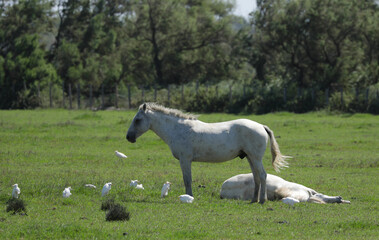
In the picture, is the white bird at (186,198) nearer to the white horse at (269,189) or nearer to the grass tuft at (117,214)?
the white horse at (269,189)

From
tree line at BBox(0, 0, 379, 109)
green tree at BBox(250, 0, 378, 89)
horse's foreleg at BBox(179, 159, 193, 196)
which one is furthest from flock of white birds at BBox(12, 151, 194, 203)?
green tree at BBox(250, 0, 378, 89)

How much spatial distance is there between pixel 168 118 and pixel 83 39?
55.4 m

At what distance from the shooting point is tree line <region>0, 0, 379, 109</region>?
52875 millimetres

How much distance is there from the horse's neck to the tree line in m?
36.9

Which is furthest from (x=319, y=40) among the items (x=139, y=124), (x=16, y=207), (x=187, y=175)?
(x=16, y=207)

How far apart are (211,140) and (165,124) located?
3.98 feet

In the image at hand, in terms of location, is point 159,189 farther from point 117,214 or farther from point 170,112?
point 117,214

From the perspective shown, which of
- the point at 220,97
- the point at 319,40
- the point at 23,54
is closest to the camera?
the point at 220,97

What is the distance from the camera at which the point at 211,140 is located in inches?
555

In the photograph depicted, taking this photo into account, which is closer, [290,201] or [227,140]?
[290,201]

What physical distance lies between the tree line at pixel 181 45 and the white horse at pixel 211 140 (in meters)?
36.9

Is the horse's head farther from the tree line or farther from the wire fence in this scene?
the tree line

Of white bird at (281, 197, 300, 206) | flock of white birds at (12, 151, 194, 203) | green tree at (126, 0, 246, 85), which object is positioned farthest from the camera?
green tree at (126, 0, 246, 85)

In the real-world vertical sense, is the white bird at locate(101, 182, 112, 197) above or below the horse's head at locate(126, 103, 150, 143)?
Answer: below
